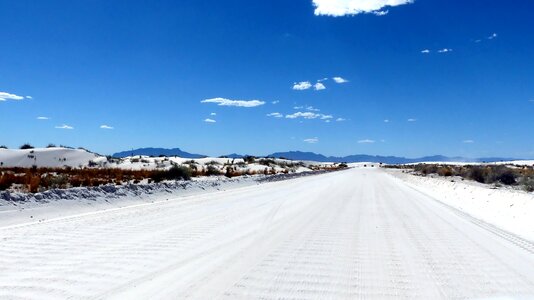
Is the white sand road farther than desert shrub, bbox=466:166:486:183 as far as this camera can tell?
No

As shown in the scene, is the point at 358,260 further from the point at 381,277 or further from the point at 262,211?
the point at 262,211

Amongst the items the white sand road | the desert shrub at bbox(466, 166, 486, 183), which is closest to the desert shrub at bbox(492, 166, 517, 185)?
the desert shrub at bbox(466, 166, 486, 183)

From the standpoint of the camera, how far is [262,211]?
52.9ft

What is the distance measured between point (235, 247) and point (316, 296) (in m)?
3.42

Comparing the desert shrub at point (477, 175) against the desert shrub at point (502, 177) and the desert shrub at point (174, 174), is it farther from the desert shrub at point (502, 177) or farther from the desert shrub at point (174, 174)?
the desert shrub at point (174, 174)

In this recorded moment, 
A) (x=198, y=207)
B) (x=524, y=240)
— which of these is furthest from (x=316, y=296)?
(x=198, y=207)

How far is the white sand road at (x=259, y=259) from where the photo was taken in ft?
20.5

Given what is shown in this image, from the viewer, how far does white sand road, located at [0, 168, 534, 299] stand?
626cm

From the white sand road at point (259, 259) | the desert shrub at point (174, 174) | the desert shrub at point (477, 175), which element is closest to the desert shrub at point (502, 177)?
the desert shrub at point (477, 175)

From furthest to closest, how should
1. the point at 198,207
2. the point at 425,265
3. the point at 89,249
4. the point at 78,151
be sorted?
1. the point at 78,151
2. the point at 198,207
3. the point at 89,249
4. the point at 425,265

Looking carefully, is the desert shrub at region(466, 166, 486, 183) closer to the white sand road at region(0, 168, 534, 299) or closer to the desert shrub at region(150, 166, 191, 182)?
the desert shrub at region(150, 166, 191, 182)

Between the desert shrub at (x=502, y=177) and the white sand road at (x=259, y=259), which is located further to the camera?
the desert shrub at (x=502, y=177)

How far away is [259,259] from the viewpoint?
8156mm

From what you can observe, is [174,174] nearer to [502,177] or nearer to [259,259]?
[259,259]
